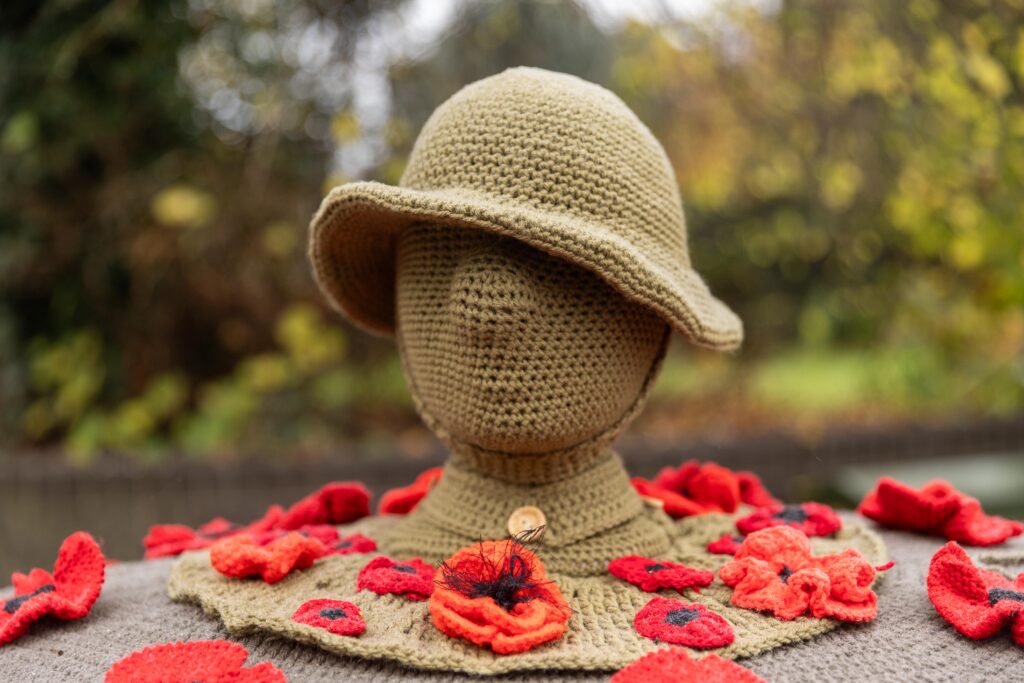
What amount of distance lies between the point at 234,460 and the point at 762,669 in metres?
2.30

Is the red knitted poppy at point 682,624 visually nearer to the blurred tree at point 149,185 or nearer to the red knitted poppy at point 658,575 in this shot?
the red knitted poppy at point 658,575

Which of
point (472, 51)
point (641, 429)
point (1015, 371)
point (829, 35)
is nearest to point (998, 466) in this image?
point (1015, 371)

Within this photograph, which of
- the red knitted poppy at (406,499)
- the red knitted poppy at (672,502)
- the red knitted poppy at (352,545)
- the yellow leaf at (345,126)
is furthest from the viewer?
the yellow leaf at (345,126)

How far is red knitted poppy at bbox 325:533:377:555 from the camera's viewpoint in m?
1.11

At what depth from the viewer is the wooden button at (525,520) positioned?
1.02 metres

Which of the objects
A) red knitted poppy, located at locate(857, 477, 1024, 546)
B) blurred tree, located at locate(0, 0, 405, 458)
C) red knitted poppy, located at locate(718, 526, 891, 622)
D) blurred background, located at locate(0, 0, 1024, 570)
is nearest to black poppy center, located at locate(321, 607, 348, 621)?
red knitted poppy, located at locate(718, 526, 891, 622)

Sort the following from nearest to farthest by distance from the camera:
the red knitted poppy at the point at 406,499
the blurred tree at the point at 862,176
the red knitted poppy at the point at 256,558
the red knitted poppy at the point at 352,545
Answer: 1. the red knitted poppy at the point at 256,558
2. the red knitted poppy at the point at 352,545
3. the red knitted poppy at the point at 406,499
4. the blurred tree at the point at 862,176

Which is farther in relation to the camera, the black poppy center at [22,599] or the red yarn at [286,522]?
the red yarn at [286,522]

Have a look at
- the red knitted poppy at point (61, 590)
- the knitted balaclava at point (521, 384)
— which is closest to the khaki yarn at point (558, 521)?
the knitted balaclava at point (521, 384)

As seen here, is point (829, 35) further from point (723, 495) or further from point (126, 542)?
point (126, 542)

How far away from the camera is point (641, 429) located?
3689 mm

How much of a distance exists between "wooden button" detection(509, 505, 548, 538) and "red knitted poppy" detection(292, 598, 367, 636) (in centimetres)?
21

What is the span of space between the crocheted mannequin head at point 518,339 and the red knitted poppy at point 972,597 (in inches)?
15.3

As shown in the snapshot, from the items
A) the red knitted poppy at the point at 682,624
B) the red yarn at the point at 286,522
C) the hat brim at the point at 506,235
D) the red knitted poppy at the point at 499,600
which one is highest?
the hat brim at the point at 506,235
